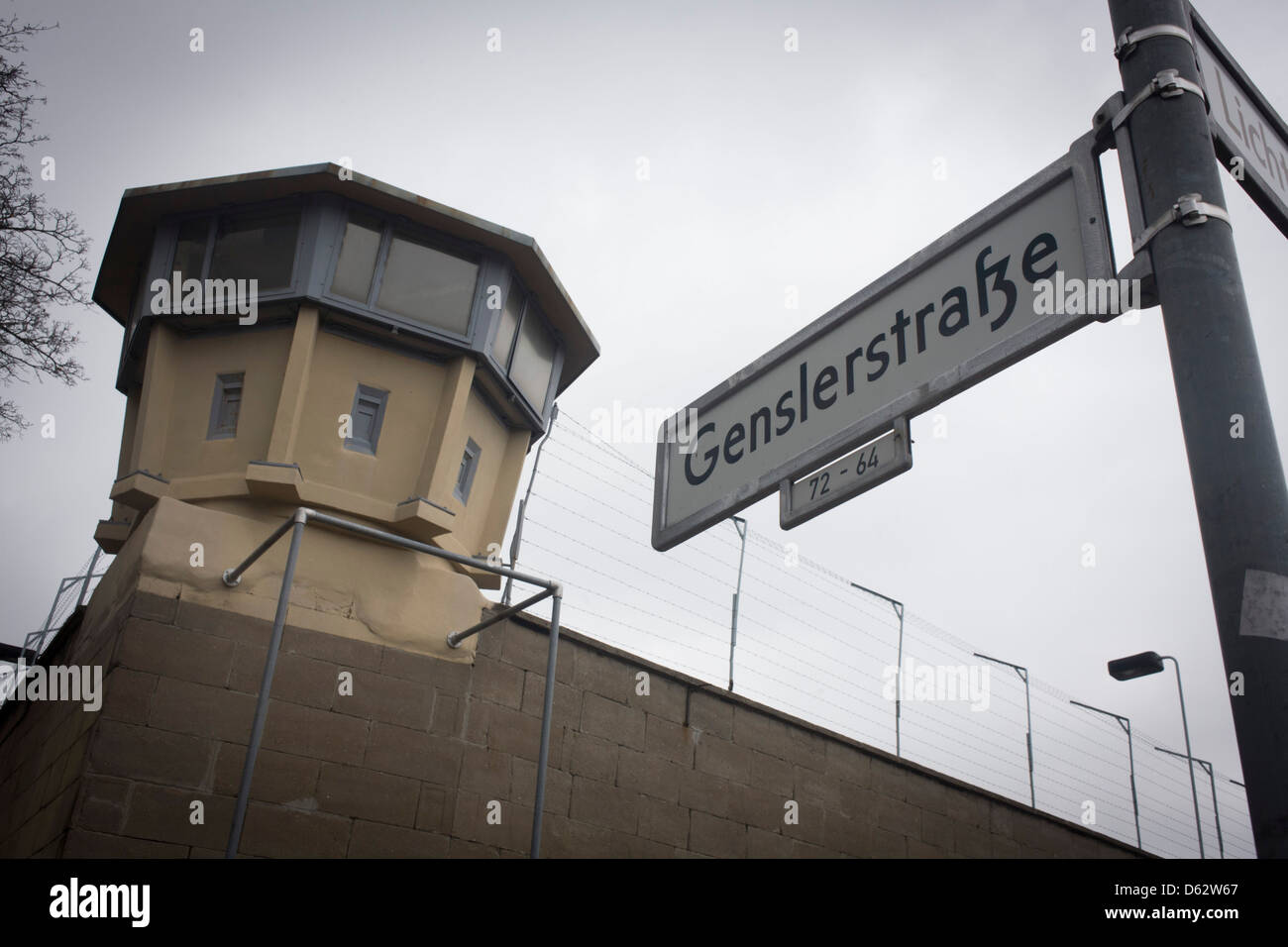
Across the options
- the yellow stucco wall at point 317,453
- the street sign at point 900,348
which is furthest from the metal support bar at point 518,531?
the street sign at point 900,348

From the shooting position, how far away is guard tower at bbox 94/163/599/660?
7.66 m

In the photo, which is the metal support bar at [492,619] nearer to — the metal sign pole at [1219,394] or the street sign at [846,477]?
the street sign at [846,477]

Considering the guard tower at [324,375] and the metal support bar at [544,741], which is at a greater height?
the guard tower at [324,375]

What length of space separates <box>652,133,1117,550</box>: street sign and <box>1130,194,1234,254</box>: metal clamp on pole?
7.0 inches

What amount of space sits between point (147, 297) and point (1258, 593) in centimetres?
852

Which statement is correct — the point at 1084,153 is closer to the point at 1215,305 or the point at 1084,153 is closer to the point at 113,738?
the point at 1215,305

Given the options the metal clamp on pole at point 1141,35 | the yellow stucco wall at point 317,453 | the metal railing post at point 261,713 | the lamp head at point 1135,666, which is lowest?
the metal railing post at point 261,713

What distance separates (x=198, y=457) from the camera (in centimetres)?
789

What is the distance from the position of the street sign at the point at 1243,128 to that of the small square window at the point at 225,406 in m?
7.16

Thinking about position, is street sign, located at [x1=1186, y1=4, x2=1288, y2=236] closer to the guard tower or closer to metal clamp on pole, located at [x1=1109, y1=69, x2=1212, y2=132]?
metal clamp on pole, located at [x1=1109, y1=69, x2=1212, y2=132]

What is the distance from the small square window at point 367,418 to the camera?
319 inches

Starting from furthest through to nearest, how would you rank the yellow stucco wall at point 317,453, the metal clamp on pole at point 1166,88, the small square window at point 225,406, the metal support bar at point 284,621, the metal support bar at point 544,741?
1. the small square window at point 225,406
2. the yellow stucco wall at point 317,453
3. the metal support bar at point 544,741
4. the metal support bar at point 284,621
5. the metal clamp on pole at point 1166,88

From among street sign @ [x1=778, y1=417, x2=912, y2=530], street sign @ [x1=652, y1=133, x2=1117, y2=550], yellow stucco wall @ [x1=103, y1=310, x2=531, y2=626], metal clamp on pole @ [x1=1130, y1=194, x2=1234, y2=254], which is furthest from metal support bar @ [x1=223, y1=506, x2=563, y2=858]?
metal clamp on pole @ [x1=1130, y1=194, x2=1234, y2=254]
